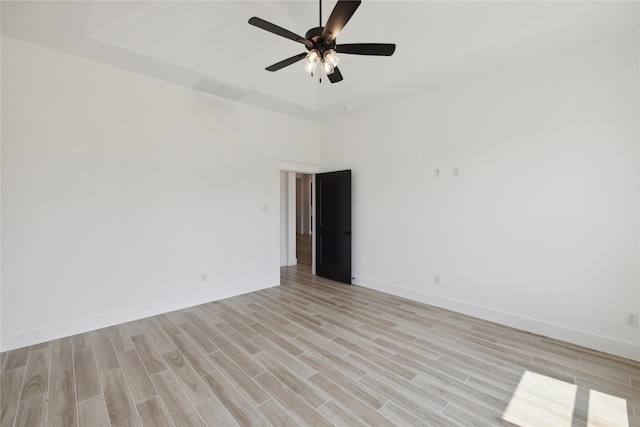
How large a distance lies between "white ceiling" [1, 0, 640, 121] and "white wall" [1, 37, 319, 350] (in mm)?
350

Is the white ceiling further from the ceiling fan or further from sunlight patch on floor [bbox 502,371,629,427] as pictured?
sunlight patch on floor [bbox 502,371,629,427]

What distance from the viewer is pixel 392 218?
459cm

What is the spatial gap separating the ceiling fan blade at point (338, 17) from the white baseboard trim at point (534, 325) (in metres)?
3.57

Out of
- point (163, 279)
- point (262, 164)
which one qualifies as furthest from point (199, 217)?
point (262, 164)

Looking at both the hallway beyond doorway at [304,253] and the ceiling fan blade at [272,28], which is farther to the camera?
the hallway beyond doorway at [304,253]

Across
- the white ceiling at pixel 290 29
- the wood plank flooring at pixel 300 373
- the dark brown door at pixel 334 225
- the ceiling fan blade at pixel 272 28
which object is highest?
the white ceiling at pixel 290 29

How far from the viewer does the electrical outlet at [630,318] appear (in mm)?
2656

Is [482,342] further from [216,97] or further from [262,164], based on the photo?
[216,97]

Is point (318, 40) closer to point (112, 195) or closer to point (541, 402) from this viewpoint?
point (112, 195)

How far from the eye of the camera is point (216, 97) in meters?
4.23

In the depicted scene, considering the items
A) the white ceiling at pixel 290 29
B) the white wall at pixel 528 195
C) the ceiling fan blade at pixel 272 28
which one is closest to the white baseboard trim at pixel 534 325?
the white wall at pixel 528 195

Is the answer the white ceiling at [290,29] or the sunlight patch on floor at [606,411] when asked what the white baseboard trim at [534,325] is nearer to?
Answer: the sunlight patch on floor at [606,411]

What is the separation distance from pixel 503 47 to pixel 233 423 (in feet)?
13.9

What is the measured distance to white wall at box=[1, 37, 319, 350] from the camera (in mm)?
2873
